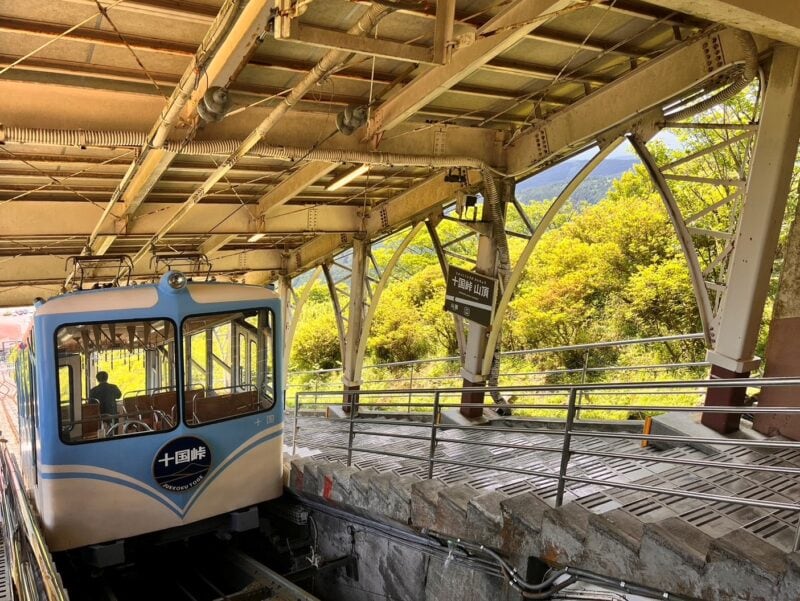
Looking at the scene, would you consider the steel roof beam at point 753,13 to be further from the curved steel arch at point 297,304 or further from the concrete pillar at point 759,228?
the curved steel arch at point 297,304

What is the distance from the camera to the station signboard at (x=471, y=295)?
8.00 m

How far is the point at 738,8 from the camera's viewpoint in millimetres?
3592

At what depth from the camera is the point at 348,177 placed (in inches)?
351

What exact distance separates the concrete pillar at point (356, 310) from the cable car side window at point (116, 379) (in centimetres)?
605

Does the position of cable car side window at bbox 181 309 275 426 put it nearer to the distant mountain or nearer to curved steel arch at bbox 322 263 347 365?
curved steel arch at bbox 322 263 347 365

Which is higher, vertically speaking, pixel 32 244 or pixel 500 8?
pixel 500 8

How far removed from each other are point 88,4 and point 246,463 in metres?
4.03

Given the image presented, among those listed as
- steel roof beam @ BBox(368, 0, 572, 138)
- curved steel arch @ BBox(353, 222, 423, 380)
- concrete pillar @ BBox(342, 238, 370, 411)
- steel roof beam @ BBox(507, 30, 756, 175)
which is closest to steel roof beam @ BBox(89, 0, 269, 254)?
steel roof beam @ BBox(368, 0, 572, 138)

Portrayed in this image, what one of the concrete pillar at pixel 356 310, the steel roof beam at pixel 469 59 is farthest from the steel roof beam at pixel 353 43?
the concrete pillar at pixel 356 310

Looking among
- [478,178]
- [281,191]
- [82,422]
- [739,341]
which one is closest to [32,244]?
[281,191]

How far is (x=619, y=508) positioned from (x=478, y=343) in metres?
4.56

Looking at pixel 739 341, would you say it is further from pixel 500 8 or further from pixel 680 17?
pixel 500 8

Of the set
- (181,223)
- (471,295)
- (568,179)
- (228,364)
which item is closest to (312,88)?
(228,364)

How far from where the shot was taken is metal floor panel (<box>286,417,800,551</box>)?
11.7ft
